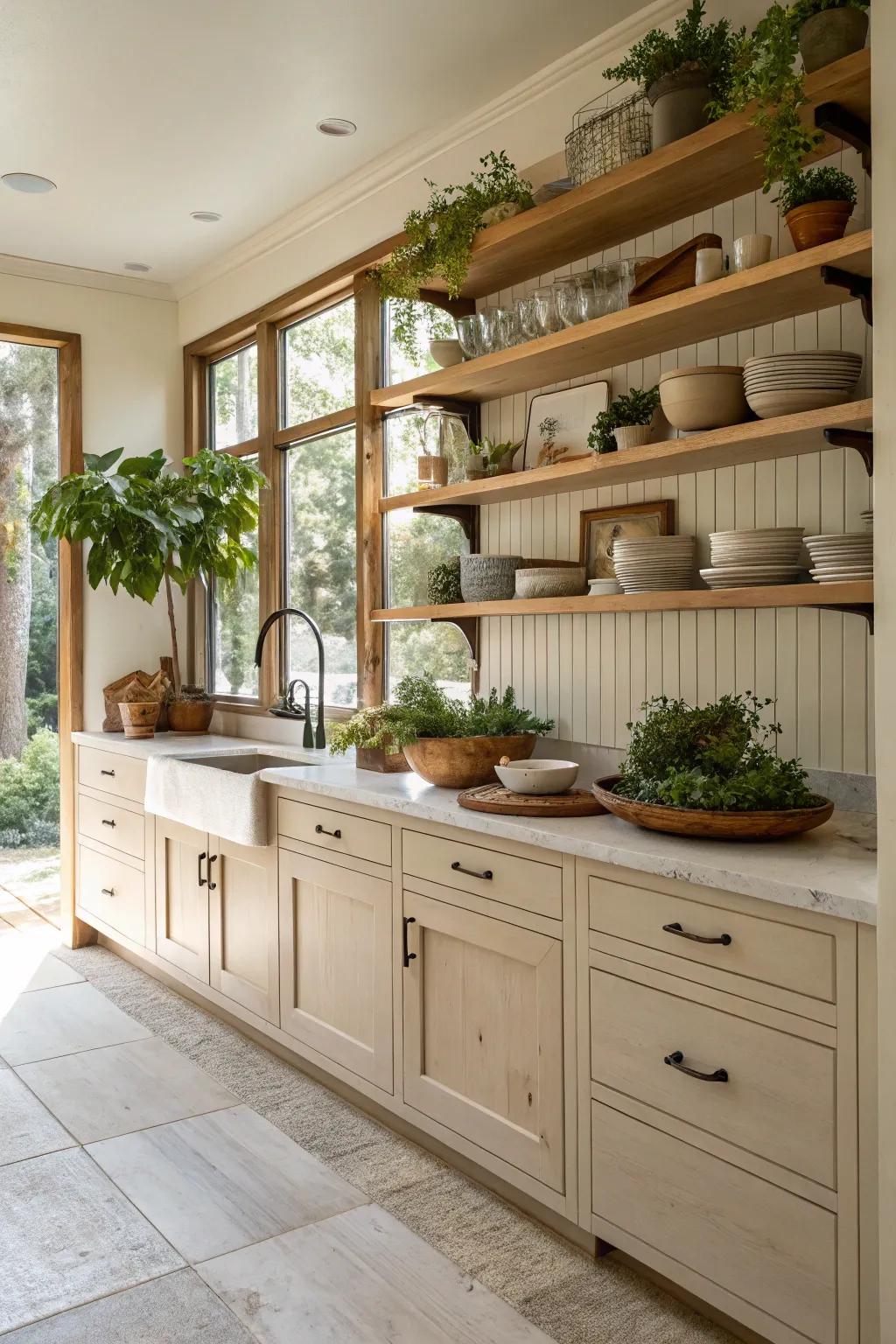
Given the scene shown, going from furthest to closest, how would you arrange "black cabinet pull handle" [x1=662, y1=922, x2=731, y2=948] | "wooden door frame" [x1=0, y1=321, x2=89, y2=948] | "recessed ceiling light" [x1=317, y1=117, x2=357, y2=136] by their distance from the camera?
"wooden door frame" [x1=0, y1=321, x2=89, y2=948], "recessed ceiling light" [x1=317, y1=117, x2=357, y2=136], "black cabinet pull handle" [x1=662, y1=922, x2=731, y2=948]

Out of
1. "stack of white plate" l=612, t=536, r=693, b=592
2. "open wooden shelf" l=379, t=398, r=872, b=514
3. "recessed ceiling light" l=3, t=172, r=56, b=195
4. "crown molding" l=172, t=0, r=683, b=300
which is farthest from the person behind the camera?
"recessed ceiling light" l=3, t=172, r=56, b=195

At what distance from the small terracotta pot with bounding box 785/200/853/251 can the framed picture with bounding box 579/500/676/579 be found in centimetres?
73

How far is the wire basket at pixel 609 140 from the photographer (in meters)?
2.52

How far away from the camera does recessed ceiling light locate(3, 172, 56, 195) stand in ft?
12.4

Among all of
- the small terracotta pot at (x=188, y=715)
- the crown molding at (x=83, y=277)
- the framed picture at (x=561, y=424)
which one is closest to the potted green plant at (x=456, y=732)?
the framed picture at (x=561, y=424)

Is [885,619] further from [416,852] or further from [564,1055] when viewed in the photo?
[416,852]

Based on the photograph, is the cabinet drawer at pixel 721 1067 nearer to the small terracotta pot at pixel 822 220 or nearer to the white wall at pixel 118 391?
the small terracotta pot at pixel 822 220

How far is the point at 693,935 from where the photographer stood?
188cm

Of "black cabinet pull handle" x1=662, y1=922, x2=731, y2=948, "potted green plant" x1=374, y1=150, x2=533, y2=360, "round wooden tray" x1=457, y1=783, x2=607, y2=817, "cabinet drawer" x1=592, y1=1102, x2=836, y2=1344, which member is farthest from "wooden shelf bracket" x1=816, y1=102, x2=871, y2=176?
"cabinet drawer" x1=592, y1=1102, x2=836, y2=1344

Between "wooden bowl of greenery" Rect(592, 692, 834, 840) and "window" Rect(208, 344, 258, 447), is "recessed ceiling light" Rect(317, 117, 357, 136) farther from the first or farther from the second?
"wooden bowl of greenery" Rect(592, 692, 834, 840)

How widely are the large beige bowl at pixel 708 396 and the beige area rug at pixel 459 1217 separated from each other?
5.70 feet

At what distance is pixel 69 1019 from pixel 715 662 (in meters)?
2.56

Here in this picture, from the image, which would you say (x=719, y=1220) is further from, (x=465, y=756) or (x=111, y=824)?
(x=111, y=824)

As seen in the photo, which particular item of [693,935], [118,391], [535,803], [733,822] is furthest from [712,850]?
[118,391]
